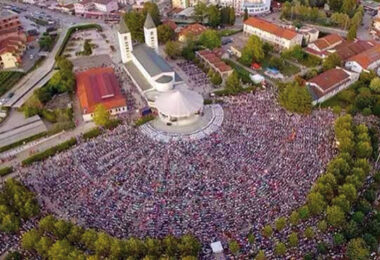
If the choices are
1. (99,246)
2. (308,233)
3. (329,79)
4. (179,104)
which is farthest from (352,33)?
(99,246)

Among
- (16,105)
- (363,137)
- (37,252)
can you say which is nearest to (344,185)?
(363,137)

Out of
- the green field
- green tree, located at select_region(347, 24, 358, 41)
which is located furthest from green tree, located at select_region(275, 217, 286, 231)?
green tree, located at select_region(347, 24, 358, 41)

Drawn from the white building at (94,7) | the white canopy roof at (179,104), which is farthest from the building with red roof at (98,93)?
the white building at (94,7)

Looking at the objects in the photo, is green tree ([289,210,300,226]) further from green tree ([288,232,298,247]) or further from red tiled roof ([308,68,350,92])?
red tiled roof ([308,68,350,92])

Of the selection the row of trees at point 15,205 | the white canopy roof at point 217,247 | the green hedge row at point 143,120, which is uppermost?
the row of trees at point 15,205

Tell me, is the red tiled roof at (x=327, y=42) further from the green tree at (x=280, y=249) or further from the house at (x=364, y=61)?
the green tree at (x=280, y=249)

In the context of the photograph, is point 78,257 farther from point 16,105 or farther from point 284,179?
point 16,105
